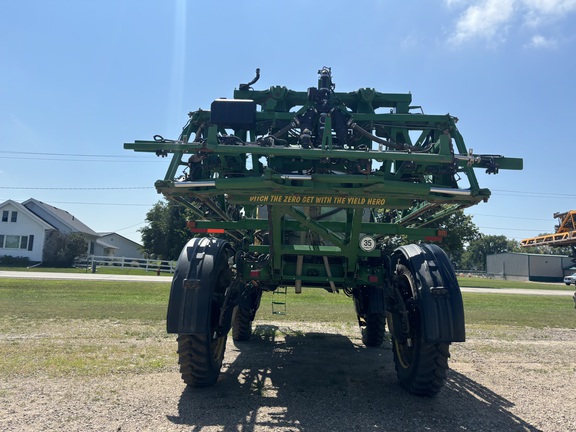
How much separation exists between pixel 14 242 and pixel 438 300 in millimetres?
45292

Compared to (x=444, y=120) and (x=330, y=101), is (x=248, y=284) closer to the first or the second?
(x=330, y=101)

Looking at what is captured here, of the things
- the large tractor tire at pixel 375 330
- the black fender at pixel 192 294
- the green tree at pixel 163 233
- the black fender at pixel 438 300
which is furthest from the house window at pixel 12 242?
the black fender at pixel 438 300

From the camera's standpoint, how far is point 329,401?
4398 mm

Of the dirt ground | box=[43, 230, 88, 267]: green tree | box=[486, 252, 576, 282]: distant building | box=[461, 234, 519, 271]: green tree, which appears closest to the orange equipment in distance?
the dirt ground

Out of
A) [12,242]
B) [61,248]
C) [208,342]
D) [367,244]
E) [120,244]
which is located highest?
[120,244]

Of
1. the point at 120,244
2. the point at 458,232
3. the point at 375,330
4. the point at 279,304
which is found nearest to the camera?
the point at 375,330

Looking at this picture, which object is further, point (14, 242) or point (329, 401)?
point (14, 242)

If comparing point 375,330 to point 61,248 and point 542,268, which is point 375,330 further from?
point 542,268

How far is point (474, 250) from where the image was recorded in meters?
117

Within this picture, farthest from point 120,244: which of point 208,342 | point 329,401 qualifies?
point 329,401

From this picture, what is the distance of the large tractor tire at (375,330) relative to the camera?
7494 mm

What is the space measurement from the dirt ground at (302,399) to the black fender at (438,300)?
764mm

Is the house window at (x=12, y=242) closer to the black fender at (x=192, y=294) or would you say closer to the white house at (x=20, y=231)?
the white house at (x=20, y=231)

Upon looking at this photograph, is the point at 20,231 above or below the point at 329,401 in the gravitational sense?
above
